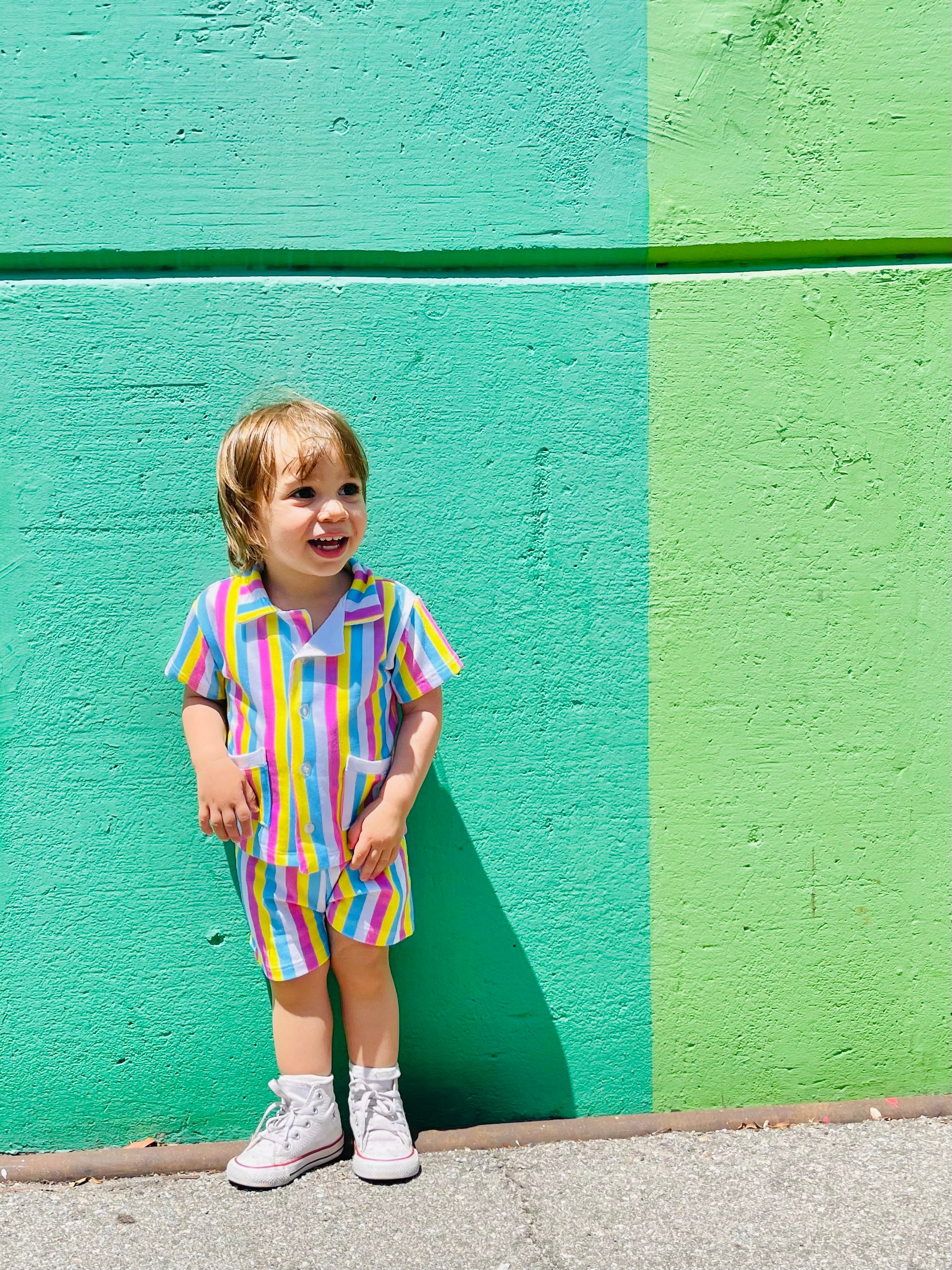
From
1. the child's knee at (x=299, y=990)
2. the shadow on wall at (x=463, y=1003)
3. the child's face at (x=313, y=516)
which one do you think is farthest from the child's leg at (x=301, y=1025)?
the child's face at (x=313, y=516)

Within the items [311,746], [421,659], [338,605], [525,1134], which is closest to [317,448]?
[338,605]

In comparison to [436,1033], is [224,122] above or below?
above

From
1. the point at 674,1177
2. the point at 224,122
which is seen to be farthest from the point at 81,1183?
the point at 224,122

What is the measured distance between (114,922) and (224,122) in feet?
5.74

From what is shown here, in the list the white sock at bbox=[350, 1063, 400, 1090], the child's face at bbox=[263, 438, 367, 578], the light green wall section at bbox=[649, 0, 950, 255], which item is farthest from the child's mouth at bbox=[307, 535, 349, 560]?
the white sock at bbox=[350, 1063, 400, 1090]

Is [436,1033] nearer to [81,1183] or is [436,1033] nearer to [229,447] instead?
[81,1183]

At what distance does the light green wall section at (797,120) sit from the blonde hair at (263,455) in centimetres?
86

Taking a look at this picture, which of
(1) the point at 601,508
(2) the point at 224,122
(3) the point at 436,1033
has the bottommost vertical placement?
(3) the point at 436,1033

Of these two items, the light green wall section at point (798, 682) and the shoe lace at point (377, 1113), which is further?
the light green wall section at point (798, 682)

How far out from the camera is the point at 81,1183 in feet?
7.95

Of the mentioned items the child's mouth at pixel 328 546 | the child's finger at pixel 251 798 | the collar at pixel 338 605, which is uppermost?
the child's mouth at pixel 328 546

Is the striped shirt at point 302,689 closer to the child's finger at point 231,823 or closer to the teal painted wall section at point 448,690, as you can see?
the child's finger at point 231,823

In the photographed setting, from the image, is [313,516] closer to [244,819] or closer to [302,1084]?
[244,819]

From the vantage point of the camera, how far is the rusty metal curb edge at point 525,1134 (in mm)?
2449
